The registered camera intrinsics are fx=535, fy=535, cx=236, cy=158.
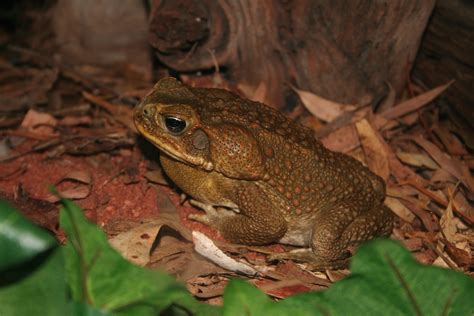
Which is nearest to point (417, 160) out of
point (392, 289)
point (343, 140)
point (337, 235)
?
point (343, 140)

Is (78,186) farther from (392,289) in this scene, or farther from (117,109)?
(392,289)

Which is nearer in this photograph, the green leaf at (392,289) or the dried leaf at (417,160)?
the green leaf at (392,289)

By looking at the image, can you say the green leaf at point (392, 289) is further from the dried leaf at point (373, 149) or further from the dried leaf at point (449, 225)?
the dried leaf at point (373, 149)

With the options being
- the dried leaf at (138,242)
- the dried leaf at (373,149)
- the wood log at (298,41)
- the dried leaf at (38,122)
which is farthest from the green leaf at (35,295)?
the dried leaf at (373,149)

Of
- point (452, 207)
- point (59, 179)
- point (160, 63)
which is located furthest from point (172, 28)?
point (452, 207)

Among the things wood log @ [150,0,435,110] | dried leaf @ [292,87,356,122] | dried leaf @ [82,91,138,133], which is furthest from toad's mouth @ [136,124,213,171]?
dried leaf @ [292,87,356,122]

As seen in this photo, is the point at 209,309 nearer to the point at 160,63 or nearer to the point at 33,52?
the point at 160,63
